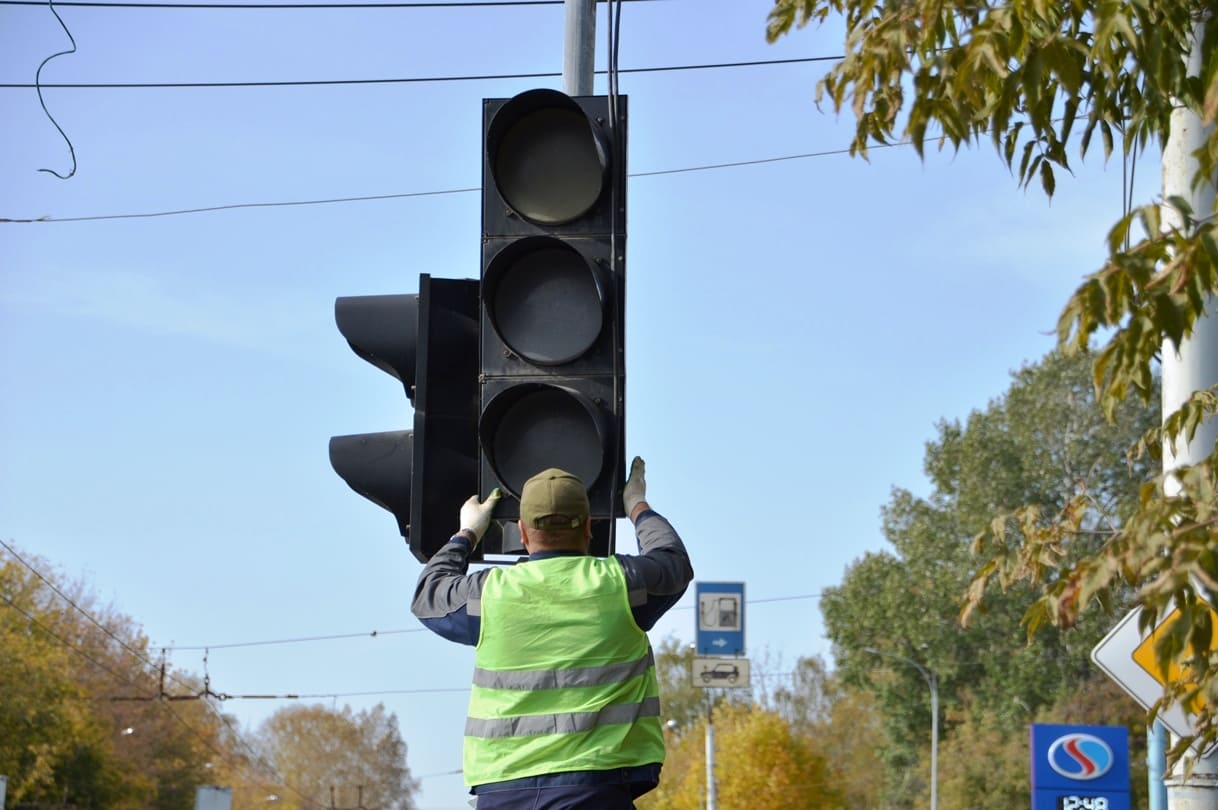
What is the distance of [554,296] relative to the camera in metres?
5.39

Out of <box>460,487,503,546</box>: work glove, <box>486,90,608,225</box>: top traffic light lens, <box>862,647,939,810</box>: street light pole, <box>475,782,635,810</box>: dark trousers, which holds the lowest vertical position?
<box>475,782,635,810</box>: dark trousers

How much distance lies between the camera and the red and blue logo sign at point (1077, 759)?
9258 mm

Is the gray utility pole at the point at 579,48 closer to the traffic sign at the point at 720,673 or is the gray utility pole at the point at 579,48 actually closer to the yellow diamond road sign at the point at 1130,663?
the yellow diamond road sign at the point at 1130,663

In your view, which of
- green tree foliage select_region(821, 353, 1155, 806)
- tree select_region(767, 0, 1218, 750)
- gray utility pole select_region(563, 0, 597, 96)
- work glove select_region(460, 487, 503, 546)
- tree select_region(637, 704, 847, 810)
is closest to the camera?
tree select_region(767, 0, 1218, 750)

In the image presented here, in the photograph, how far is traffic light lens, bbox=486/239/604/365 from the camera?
17.4 ft

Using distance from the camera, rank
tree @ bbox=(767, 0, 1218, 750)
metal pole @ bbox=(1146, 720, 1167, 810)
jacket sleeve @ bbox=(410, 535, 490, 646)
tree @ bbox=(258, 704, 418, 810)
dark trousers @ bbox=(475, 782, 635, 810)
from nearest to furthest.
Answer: tree @ bbox=(767, 0, 1218, 750), dark trousers @ bbox=(475, 782, 635, 810), jacket sleeve @ bbox=(410, 535, 490, 646), metal pole @ bbox=(1146, 720, 1167, 810), tree @ bbox=(258, 704, 418, 810)

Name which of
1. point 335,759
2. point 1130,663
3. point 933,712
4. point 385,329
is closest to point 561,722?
point 385,329

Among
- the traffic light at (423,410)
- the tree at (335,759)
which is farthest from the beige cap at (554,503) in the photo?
the tree at (335,759)

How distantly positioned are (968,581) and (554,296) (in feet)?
171

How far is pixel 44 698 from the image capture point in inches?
1973

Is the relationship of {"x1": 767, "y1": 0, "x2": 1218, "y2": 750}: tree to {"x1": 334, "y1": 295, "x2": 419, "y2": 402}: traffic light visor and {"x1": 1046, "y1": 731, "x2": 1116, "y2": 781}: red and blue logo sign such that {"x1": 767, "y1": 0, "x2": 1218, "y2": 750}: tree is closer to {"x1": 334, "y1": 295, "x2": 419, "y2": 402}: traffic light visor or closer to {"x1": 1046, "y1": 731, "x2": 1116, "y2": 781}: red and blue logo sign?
{"x1": 334, "y1": 295, "x2": 419, "y2": 402}: traffic light visor

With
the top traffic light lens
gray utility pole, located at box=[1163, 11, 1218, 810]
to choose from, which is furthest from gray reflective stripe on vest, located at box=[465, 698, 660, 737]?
gray utility pole, located at box=[1163, 11, 1218, 810]

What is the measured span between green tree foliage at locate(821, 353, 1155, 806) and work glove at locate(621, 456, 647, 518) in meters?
50.4

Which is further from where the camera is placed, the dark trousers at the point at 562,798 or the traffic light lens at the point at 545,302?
the traffic light lens at the point at 545,302
